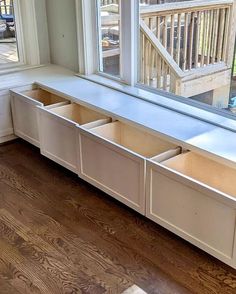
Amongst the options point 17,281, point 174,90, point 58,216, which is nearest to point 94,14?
point 174,90

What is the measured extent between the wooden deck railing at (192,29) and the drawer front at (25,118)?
40.8 inches

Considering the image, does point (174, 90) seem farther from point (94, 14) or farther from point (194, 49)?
point (94, 14)

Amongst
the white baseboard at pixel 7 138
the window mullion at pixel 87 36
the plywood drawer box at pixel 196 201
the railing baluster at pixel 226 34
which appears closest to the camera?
the plywood drawer box at pixel 196 201

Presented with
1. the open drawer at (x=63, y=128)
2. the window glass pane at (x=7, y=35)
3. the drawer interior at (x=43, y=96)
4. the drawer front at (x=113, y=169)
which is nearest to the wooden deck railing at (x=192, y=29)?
the open drawer at (x=63, y=128)

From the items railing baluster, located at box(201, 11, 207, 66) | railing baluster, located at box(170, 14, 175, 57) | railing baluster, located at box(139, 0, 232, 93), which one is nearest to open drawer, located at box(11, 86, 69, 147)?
railing baluster, located at box(139, 0, 232, 93)

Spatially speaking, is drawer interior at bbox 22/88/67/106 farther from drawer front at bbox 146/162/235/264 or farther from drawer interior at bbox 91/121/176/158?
drawer front at bbox 146/162/235/264

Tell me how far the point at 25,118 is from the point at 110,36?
927 millimetres

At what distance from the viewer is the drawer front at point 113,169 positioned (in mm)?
2354

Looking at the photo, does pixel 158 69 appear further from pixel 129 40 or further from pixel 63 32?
pixel 63 32

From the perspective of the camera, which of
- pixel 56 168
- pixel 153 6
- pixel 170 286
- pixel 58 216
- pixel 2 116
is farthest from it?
pixel 2 116

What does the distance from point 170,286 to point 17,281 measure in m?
0.75

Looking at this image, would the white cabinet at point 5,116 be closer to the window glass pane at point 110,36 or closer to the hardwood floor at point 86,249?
the hardwood floor at point 86,249

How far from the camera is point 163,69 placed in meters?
3.02

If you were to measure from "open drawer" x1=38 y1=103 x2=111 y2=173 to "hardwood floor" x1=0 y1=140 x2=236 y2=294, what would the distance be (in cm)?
20
